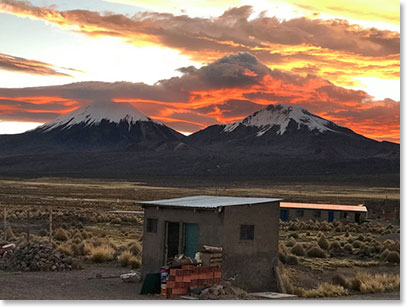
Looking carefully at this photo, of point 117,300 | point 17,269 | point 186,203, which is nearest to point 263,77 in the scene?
point 186,203

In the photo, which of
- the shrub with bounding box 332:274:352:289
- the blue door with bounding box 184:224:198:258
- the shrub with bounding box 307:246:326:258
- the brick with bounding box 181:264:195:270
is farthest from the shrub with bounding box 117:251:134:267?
the shrub with bounding box 307:246:326:258

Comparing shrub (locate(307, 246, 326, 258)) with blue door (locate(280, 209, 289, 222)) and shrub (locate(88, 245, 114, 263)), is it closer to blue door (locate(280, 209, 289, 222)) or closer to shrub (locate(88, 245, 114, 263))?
shrub (locate(88, 245, 114, 263))

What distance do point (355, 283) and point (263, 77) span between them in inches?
528

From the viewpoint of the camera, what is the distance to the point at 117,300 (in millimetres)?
19688

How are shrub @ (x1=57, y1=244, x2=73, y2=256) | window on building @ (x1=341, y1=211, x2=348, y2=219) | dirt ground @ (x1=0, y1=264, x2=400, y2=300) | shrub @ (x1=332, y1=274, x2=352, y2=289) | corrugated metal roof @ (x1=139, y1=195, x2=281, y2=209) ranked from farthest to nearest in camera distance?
1. window on building @ (x1=341, y1=211, x2=348, y2=219)
2. shrub @ (x1=57, y1=244, x2=73, y2=256)
3. shrub @ (x1=332, y1=274, x2=352, y2=289)
4. corrugated metal roof @ (x1=139, y1=195, x2=281, y2=209)
5. dirt ground @ (x1=0, y1=264, x2=400, y2=300)

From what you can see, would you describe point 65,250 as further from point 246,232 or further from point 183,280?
point 183,280

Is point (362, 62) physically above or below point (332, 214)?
above

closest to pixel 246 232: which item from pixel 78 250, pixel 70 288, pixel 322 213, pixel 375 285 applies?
pixel 375 285

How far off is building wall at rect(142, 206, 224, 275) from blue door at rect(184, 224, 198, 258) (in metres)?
0.29

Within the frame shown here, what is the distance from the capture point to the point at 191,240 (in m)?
23.4

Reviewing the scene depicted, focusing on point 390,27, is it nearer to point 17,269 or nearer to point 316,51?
point 316,51

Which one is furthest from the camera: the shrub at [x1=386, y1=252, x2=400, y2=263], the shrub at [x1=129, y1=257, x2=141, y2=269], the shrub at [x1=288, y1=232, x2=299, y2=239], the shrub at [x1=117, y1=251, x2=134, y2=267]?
the shrub at [x1=288, y1=232, x2=299, y2=239]

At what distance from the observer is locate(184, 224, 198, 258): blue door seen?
23.2 meters

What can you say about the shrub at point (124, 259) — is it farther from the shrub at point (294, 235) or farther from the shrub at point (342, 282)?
the shrub at point (294, 235)
